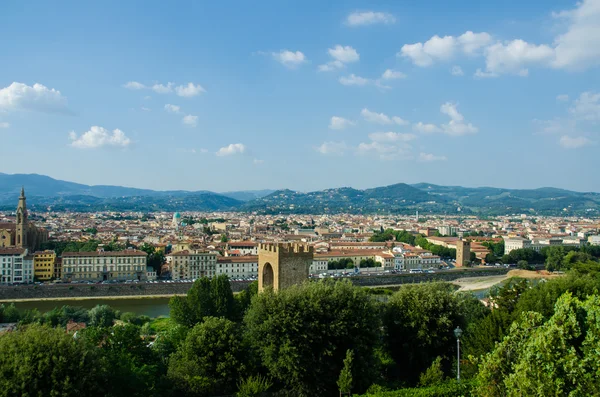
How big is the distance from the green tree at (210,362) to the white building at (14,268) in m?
27.7

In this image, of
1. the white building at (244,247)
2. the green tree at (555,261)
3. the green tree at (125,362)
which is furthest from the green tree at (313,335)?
the green tree at (555,261)

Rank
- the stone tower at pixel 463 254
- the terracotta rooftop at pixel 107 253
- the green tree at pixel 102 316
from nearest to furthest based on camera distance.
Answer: the green tree at pixel 102 316 → the terracotta rooftop at pixel 107 253 → the stone tower at pixel 463 254

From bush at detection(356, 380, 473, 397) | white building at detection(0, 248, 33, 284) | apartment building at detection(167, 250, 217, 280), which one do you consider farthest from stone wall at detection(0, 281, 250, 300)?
bush at detection(356, 380, 473, 397)

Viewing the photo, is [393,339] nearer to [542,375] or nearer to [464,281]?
[542,375]

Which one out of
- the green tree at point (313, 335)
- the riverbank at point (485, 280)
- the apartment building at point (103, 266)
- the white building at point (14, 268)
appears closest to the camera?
the green tree at point (313, 335)

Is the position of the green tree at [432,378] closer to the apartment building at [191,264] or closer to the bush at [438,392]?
the bush at [438,392]

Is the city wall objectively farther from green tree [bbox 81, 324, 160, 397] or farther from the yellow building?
green tree [bbox 81, 324, 160, 397]

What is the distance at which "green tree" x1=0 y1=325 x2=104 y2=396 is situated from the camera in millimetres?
8258

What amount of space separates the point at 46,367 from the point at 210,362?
134 inches

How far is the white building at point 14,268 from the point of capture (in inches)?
1358

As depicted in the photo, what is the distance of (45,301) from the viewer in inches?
1243

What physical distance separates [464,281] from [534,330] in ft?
118

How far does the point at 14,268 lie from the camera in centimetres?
3462

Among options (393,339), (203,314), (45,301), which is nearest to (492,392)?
(393,339)
